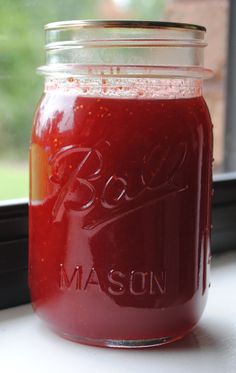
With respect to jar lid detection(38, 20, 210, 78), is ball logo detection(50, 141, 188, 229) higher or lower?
lower

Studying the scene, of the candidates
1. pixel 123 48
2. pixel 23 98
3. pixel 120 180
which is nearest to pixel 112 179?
pixel 120 180

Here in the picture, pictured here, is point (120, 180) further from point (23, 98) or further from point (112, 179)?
point (23, 98)

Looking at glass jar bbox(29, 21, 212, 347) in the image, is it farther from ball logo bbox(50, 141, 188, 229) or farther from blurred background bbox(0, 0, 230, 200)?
blurred background bbox(0, 0, 230, 200)

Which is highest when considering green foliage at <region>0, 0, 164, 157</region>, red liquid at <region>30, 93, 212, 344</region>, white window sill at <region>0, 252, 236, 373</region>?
green foliage at <region>0, 0, 164, 157</region>

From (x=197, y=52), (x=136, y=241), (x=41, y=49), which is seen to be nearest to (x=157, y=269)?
(x=136, y=241)

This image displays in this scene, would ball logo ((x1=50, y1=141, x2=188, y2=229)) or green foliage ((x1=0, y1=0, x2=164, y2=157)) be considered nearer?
ball logo ((x1=50, y1=141, x2=188, y2=229))

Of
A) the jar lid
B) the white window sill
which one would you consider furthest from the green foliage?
the white window sill
